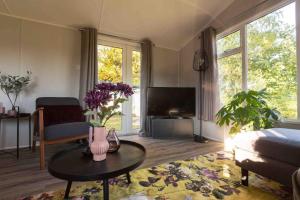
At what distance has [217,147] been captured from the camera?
297 cm

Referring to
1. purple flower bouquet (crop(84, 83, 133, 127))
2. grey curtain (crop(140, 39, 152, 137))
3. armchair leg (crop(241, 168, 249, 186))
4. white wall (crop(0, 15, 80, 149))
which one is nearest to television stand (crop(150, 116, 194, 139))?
grey curtain (crop(140, 39, 152, 137))

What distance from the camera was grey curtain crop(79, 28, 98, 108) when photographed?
321 cm

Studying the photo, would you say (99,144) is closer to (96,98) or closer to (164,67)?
(96,98)

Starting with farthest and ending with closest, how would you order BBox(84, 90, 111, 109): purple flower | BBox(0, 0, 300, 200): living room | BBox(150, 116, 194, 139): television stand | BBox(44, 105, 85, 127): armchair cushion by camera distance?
1. BBox(150, 116, 194, 139): television stand
2. BBox(44, 105, 85, 127): armchair cushion
3. BBox(0, 0, 300, 200): living room
4. BBox(84, 90, 111, 109): purple flower

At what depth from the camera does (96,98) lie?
1.18m

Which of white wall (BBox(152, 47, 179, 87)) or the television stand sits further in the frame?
white wall (BBox(152, 47, 179, 87))

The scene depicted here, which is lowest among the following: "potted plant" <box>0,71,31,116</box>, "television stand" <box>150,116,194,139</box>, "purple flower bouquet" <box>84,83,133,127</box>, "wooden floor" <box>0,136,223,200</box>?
"wooden floor" <box>0,136,223,200</box>

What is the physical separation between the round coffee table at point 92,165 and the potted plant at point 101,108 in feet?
0.32

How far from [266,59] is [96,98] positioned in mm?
2767

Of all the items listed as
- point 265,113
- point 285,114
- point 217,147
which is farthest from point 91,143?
point 285,114

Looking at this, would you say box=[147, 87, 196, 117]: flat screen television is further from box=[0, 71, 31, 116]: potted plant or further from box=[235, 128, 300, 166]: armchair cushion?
box=[0, 71, 31, 116]: potted plant

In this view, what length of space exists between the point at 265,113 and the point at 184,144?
1.41 metres

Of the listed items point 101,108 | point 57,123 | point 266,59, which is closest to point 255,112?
point 266,59

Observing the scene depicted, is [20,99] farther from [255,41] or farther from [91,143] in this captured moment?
[255,41]
